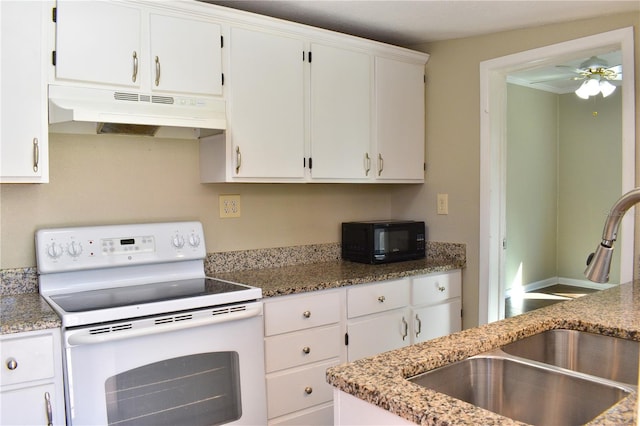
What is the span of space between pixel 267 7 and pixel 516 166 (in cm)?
416

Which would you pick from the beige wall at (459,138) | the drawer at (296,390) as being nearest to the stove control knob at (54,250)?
the drawer at (296,390)

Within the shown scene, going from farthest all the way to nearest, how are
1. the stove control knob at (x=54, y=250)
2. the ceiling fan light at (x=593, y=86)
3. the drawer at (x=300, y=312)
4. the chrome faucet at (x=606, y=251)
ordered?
the ceiling fan light at (x=593, y=86) → the drawer at (x=300, y=312) → the stove control knob at (x=54, y=250) → the chrome faucet at (x=606, y=251)

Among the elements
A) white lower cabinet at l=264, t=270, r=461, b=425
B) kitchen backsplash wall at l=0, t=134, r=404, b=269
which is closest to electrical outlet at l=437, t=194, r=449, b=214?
white lower cabinet at l=264, t=270, r=461, b=425

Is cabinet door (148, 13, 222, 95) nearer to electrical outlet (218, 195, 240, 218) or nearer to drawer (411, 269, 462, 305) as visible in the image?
electrical outlet (218, 195, 240, 218)

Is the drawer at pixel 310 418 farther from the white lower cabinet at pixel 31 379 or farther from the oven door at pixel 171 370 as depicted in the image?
the white lower cabinet at pixel 31 379

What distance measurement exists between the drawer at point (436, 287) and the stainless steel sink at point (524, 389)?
1.61 metres

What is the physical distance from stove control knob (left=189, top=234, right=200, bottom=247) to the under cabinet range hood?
0.51 m

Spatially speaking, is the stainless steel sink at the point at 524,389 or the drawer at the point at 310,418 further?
the drawer at the point at 310,418

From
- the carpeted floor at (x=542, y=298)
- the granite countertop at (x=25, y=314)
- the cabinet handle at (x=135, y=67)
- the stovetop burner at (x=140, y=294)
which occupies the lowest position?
the carpeted floor at (x=542, y=298)

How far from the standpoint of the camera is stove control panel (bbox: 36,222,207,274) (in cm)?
221

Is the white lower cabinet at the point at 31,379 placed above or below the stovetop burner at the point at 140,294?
below

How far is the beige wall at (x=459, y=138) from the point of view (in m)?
3.14

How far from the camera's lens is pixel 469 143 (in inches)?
126

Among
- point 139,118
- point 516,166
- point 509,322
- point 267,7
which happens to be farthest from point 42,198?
point 516,166
